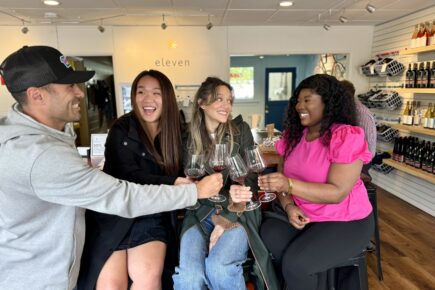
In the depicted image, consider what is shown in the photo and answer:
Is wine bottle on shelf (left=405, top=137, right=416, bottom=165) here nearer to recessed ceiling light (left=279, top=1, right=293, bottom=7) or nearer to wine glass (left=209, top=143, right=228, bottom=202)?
recessed ceiling light (left=279, top=1, right=293, bottom=7)

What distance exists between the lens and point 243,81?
9.38m

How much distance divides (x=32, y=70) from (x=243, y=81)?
28.0 ft

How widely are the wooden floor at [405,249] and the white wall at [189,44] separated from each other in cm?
257

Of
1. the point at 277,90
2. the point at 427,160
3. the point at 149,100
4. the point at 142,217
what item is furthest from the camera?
the point at 277,90

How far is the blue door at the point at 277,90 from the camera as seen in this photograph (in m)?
9.47

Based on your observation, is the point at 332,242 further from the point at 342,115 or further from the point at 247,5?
the point at 247,5

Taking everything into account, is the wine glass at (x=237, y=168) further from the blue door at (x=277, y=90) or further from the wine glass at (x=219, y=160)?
the blue door at (x=277, y=90)

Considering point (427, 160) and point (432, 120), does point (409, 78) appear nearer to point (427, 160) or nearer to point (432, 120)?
point (432, 120)

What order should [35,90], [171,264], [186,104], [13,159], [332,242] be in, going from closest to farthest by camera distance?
1. [13,159]
2. [35,90]
3. [332,242]
4. [171,264]
5. [186,104]

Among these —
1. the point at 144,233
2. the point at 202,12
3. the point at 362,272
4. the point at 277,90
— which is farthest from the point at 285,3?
the point at 277,90

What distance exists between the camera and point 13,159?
1053 mm

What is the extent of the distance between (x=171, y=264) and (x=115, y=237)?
1.20ft

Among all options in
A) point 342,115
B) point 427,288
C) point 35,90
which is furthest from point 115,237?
point 427,288

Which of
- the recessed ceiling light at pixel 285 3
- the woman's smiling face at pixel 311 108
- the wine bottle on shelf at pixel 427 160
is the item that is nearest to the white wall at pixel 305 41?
the recessed ceiling light at pixel 285 3
